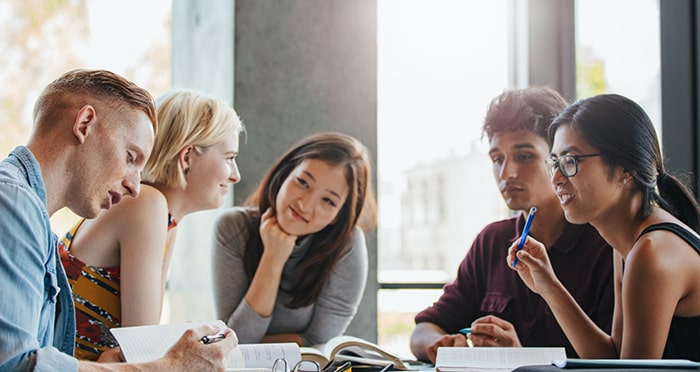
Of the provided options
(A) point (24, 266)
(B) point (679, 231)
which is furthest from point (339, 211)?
(A) point (24, 266)

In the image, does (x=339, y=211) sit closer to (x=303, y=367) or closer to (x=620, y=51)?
(x=303, y=367)

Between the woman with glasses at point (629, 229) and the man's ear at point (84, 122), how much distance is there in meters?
1.12

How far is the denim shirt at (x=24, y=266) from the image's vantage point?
120 cm

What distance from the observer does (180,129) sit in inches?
90.5

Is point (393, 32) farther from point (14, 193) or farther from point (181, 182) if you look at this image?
point (14, 193)

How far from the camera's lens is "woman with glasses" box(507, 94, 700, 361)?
5.28 feet

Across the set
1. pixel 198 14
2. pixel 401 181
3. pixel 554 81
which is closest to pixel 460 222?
pixel 401 181

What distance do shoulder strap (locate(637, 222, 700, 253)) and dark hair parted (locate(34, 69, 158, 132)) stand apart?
3.97ft

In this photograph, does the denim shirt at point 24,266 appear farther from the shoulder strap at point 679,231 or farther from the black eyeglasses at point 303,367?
the shoulder strap at point 679,231

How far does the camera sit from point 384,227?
12.3 feet

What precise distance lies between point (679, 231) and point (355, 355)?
86 centimetres

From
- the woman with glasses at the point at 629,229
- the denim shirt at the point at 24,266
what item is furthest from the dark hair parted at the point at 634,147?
the denim shirt at the point at 24,266

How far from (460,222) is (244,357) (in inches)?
88.9

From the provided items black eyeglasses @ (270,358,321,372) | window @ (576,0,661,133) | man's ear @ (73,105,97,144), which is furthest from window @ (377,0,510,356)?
man's ear @ (73,105,97,144)
